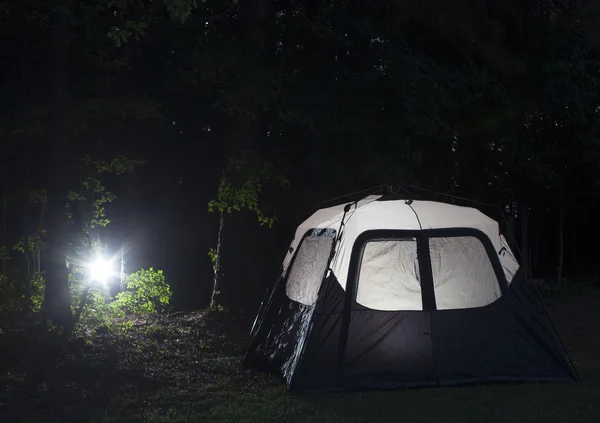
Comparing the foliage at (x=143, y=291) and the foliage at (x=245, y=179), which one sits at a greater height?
the foliage at (x=245, y=179)

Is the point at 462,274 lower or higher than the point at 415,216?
lower

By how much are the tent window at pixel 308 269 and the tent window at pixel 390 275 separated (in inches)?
18.0

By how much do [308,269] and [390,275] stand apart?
102cm

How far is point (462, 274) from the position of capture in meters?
8.58

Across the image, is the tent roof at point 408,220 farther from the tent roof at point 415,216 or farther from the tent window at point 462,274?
the tent window at point 462,274

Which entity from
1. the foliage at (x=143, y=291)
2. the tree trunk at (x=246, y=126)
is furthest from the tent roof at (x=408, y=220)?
the foliage at (x=143, y=291)

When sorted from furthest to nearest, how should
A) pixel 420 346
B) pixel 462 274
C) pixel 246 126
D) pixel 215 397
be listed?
pixel 246 126
pixel 462 274
pixel 420 346
pixel 215 397

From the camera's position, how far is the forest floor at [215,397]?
729 centimetres

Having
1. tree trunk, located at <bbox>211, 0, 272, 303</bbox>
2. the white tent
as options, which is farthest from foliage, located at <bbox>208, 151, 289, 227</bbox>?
the white tent

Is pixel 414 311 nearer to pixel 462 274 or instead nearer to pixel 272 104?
pixel 462 274

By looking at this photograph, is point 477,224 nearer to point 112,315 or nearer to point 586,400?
point 586,400

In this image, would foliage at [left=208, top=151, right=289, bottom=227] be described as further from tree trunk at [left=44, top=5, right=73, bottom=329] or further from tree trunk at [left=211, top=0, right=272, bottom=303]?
tree trunk at [left=44, top=5, right=73, bottom=329]

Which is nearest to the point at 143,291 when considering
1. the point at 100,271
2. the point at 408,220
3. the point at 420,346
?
the point at 100,271

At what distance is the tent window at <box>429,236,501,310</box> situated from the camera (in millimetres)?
8523
